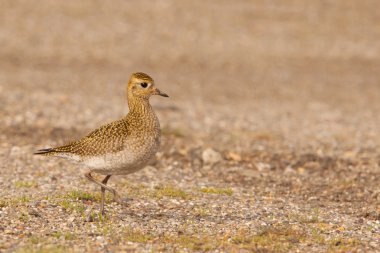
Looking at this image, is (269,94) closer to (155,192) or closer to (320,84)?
(320,84)

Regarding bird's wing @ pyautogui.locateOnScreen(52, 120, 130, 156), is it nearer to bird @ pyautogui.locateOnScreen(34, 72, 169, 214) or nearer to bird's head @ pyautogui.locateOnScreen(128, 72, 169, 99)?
bird @ pyautogui.locateOnScreen(34, 72, 169, 214)

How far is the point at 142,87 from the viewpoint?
14.8 m

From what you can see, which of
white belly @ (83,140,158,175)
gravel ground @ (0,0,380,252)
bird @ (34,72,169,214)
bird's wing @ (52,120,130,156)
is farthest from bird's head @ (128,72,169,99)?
gravel ground @ (0,0,380,252)

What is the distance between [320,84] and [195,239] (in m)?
28.9

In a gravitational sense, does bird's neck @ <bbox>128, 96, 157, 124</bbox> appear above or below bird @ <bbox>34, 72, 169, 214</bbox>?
above

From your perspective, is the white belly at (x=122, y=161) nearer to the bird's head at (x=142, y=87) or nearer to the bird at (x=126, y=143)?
the bird at (x=126, y=143)

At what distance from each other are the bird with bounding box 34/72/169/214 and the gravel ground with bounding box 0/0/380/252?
44.2 inches

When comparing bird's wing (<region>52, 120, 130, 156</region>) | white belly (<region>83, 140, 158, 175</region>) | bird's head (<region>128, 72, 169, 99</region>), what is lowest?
white belly (<region>83, 140, 158, 175</region>)

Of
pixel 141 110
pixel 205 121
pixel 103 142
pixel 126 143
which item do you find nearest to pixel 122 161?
pixel 126 143

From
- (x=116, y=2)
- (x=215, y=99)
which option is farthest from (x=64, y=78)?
(x=116, y=2)

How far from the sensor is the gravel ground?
46.7ft

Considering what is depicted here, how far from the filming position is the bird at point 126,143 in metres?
13.9

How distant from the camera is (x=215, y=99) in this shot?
36.2 metres

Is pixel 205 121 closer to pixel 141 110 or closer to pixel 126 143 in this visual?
pixel 141 110
